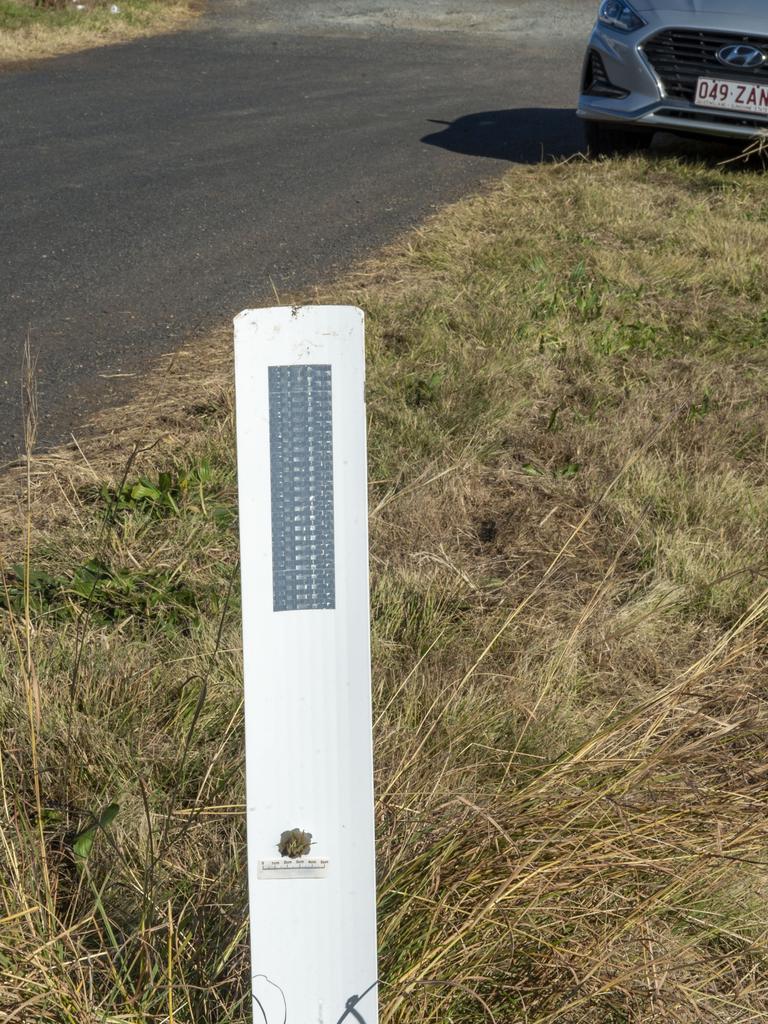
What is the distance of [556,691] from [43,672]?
3.31 ft

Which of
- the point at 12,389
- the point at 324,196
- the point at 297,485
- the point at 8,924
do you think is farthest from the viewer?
the point at 324,196

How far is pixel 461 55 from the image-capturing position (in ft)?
44.7

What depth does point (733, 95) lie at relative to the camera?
22.9 ft

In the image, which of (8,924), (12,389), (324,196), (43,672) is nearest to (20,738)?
(43,672)

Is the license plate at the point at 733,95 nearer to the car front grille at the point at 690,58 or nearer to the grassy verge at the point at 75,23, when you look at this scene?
the car front grille at the point at 690,58

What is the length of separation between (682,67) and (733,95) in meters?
0.36

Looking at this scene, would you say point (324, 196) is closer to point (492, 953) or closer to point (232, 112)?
point (232, 112)

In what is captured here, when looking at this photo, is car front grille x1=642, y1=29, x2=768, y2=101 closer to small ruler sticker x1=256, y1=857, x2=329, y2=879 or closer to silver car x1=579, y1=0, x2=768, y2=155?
silver car x1=579, y1=0, x2=768, y2=155

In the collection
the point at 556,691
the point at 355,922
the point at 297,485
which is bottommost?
the point at 556,691

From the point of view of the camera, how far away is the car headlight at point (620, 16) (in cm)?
725

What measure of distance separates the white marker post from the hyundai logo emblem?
252 inches

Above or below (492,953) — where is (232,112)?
above

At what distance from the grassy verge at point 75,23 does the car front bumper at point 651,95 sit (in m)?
6.01

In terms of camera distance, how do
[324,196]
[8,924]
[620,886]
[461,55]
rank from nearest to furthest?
[8,924], [620,886], [324,196], [461,55]
